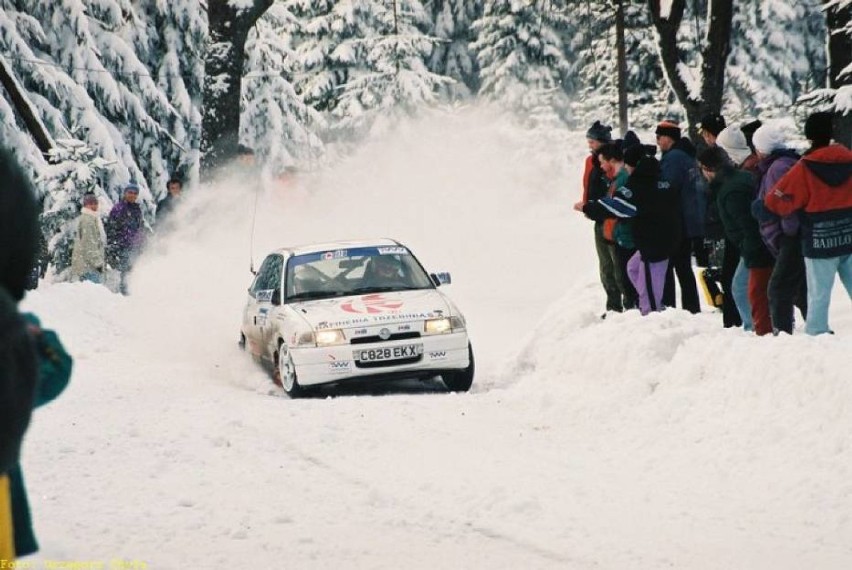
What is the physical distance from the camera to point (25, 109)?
20.9m

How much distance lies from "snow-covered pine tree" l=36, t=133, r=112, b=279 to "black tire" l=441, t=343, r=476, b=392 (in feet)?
34.8

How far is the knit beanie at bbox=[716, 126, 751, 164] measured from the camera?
11.0 metres

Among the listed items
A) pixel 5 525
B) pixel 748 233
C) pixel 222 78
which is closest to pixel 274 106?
pixel 222 78

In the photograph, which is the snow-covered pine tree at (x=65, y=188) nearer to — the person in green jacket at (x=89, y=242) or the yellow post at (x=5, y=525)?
the person in green jacket at (x=89, y=242)

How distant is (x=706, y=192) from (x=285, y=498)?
668cm

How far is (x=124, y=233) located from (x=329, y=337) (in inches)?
381

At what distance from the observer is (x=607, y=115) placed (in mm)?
45438

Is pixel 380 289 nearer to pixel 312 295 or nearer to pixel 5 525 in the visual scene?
pixel 312 295

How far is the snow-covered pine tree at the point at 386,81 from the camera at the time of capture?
4403 centimetres

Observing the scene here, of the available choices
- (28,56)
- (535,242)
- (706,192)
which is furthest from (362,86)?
(706,192)

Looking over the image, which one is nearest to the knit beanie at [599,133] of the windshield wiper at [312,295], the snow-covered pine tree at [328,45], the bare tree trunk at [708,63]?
the windshield wiper at [312,295]

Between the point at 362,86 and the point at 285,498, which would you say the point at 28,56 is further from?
the point at 362,86

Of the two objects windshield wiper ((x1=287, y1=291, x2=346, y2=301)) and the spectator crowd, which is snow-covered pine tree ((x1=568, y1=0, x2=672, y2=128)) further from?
windshield wiper ((x1=287, y1=291, x2=346, y2=301))

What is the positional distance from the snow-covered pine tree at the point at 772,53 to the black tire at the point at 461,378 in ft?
119
